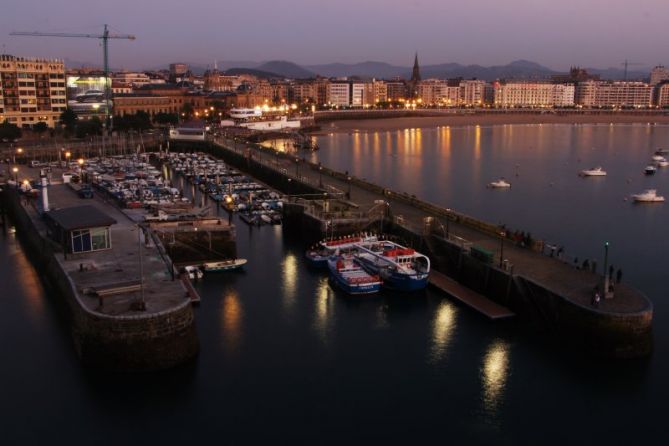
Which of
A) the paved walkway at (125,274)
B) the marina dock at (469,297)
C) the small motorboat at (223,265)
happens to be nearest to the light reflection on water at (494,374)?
the marina dock at (469,297)

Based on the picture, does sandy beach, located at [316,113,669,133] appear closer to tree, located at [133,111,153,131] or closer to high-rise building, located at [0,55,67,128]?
tree, located at [133,111,153,131]

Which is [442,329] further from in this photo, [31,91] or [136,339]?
[31,91]

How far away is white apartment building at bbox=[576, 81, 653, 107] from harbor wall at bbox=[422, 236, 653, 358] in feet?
439

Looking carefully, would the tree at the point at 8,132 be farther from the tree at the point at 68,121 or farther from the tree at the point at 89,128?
the tree at the point at 68,121

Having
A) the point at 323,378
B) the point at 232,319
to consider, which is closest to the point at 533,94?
the point at 232,319

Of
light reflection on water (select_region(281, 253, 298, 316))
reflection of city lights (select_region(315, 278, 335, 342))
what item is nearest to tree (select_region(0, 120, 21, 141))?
light reflection on water (select_region(281, 253, 298, 316))

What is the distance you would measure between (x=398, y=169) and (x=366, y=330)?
29.7 m

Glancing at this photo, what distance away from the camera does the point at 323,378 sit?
1276 cm

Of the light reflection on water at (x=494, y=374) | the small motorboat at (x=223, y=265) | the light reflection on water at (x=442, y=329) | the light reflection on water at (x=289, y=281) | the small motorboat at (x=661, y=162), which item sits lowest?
the light reflection on water at (x=494, y=374)

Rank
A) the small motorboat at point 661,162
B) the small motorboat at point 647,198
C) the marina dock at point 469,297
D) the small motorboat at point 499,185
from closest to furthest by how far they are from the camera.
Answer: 1. the marina dock at point 469,297
2. the small motorboat at point 647,198
3. the small motorboat at point 499,185
4. the small motorboat at point 661,162

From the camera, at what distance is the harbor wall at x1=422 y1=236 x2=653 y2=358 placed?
13000mm

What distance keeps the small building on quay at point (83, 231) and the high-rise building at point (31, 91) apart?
41.4 m

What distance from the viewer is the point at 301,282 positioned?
60.8 ft

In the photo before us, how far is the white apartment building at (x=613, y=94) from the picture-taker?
456ft
